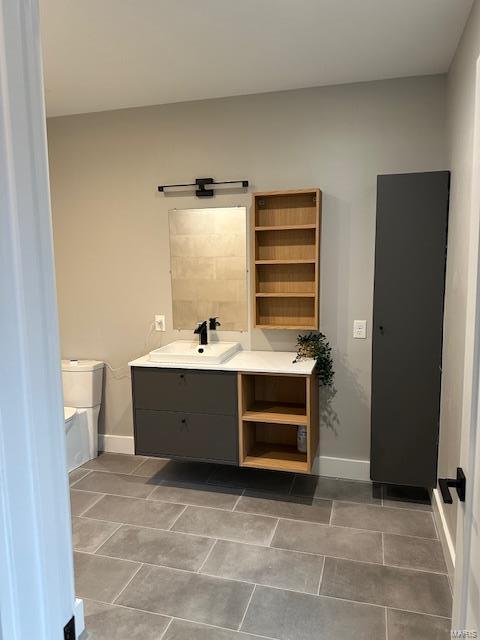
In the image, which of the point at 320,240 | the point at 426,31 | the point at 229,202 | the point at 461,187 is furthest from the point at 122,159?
the point at 461,187

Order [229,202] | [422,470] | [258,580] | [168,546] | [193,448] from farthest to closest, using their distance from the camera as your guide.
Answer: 1. [229,202]
2. [193,448]
3. [422,470]
4. [168,546]
5. [258,580]

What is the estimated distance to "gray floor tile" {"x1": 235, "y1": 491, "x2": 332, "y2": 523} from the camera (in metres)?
2.87

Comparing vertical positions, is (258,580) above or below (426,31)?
below

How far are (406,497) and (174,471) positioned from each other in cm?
166

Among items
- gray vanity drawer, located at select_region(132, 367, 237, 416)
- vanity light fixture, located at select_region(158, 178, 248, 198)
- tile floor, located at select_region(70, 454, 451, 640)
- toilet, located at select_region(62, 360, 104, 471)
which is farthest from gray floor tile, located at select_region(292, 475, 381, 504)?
vanity light fixture, located at select_region(158, 178, 248, 198)

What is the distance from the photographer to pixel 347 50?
258 centimetres

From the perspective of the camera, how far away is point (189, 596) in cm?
219

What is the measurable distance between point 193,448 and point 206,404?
33cm

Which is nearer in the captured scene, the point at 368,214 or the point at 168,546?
the point at 168,546

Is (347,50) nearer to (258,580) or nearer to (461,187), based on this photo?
(461,187)

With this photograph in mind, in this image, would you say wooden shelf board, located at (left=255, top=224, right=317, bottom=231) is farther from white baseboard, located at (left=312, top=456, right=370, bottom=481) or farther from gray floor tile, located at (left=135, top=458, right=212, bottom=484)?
gray floor tile, located at (left=135, top=458, right=212, bottom=484)

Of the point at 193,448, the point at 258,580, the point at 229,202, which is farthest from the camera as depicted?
the point at 229,202

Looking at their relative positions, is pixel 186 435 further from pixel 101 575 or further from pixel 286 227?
pixel 286 227

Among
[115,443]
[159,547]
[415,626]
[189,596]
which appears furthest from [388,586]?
[115,443]
